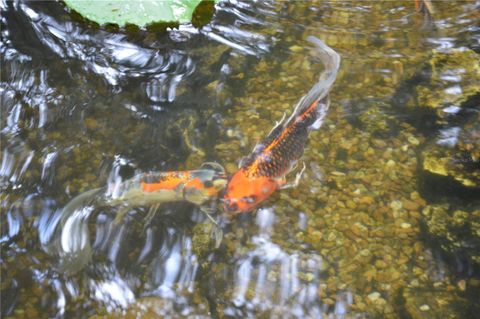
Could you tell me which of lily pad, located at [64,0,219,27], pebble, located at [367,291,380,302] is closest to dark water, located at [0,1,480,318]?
pebble, located at [367,291,380,302]

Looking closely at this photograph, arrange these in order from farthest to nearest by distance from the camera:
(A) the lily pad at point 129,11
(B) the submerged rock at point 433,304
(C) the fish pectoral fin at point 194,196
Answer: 1. (A) the lily pad at point 129,11
2. (C) the fish pectoral fin at point 194,196
3. (B) the submerged rock at point 433,304

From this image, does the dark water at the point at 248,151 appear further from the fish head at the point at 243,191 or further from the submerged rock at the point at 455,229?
the fish head at the point at 243,191

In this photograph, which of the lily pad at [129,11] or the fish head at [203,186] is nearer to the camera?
the fish head at [203,186]

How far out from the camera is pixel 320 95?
9.87ft

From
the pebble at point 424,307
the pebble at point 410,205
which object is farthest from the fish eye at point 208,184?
the pebble at point 424,307

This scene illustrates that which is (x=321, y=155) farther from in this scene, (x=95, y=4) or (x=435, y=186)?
(x=95, y=4)

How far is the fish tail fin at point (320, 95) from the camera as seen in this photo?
9.52ft

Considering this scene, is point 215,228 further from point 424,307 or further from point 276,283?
point 424,307

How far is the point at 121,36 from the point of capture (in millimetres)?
3633

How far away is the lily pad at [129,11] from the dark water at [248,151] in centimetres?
29

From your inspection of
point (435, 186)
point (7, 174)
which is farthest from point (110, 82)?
point (435, 186)

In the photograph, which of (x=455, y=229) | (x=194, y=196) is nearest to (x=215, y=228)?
(x=194, y=196)

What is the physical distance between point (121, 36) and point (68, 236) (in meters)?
1.61

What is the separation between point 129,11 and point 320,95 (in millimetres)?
1358
